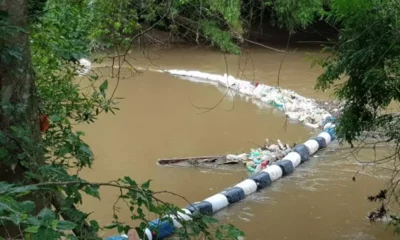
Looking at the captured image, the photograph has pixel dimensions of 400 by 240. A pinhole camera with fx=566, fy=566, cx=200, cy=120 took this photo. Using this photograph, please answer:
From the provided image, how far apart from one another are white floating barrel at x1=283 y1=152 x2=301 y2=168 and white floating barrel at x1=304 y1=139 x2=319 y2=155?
314mm

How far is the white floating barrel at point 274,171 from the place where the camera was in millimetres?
6215

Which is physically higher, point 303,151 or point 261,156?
point 303,151

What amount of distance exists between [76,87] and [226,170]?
332cm

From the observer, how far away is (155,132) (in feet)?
26.5

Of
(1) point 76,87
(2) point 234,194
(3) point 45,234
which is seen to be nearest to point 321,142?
(2) point 234,194

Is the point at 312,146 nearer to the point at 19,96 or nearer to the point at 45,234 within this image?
the point at 19,96

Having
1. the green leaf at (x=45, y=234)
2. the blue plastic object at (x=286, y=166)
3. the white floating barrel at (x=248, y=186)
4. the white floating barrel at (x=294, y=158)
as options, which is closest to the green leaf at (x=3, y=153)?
the green leaf at (x=45, y=234)

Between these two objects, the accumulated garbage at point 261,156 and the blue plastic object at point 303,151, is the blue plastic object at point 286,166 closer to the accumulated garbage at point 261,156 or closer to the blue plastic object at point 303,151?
the accumulated garbage at point 261,156

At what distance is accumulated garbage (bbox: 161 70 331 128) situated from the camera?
8414 mm

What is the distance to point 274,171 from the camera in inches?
246

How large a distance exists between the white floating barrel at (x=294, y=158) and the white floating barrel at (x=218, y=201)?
1.28 meters

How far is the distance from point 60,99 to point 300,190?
3422 millimetres

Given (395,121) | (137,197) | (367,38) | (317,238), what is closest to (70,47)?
(137,197)

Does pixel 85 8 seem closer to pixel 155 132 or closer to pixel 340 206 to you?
pixel 340 206
